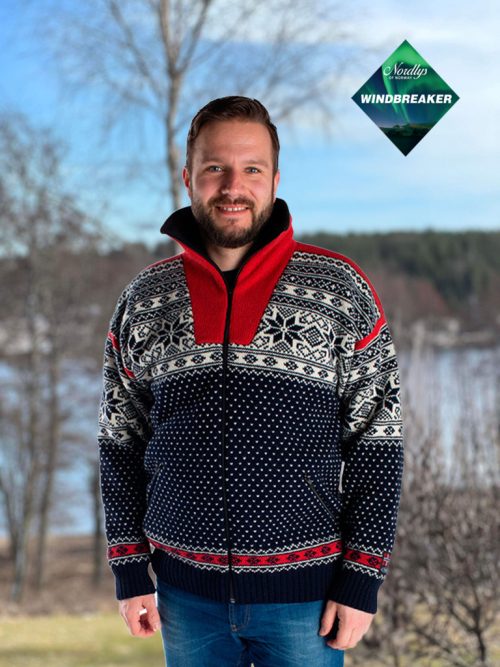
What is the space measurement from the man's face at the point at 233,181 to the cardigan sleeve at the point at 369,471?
12.9 inches

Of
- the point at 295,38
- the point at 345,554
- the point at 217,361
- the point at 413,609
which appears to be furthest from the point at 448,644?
the point at 295,38

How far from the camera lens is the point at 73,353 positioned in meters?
9.42

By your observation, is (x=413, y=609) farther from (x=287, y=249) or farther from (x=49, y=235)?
(x=49, y=235)

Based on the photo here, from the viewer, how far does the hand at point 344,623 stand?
157cm

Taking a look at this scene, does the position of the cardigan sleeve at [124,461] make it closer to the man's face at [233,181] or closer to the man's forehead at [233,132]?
the man's face at [233,181]

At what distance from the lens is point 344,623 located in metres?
1.57

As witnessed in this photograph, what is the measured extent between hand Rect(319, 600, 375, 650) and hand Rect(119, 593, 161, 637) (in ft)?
1.28

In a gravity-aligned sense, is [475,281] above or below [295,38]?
below

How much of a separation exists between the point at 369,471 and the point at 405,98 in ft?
5.32

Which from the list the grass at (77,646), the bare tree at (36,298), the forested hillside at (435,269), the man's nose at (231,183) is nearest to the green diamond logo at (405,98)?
the man's nose at (231,183)

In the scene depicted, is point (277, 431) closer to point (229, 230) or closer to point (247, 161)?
point (229, 230)

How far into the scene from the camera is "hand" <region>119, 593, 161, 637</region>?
1743 mm

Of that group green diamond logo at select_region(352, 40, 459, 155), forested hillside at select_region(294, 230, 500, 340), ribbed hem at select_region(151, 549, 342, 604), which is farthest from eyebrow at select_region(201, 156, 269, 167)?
forested hillside at select_region(294, 230, 500, 340)

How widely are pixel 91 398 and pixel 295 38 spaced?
6125 millimetres
